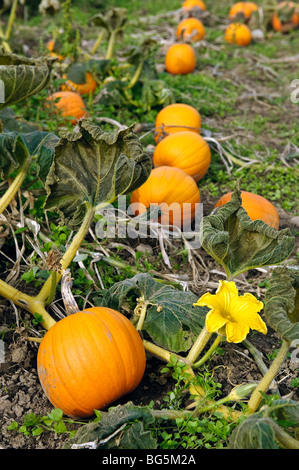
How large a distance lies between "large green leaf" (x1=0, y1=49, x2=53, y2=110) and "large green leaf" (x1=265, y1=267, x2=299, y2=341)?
1.74 meters

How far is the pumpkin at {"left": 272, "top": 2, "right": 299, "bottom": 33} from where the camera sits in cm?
876

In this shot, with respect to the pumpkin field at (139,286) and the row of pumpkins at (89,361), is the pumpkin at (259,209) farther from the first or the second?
the row of pumpkins at (89,361)

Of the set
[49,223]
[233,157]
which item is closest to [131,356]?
[49,223]

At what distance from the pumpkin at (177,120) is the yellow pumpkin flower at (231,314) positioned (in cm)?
249

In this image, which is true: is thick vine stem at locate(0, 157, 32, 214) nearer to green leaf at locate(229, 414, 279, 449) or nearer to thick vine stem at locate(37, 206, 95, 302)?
thick vine stem at locate(37, 206, 95, 302)

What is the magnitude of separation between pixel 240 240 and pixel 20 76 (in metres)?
1.50

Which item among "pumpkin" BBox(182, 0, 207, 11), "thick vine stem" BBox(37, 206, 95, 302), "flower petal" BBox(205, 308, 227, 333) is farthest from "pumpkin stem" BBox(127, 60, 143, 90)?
"pumpkin" BBox(182, 0, 207, 11)

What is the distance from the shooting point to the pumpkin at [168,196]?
11.5 feet

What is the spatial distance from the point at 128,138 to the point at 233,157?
7.53 ft

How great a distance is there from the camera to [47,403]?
238cm

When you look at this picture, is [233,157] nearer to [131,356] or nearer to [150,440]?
[131,356]

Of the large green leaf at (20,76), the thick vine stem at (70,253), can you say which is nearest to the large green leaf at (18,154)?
the large green leaf at (20,76)
